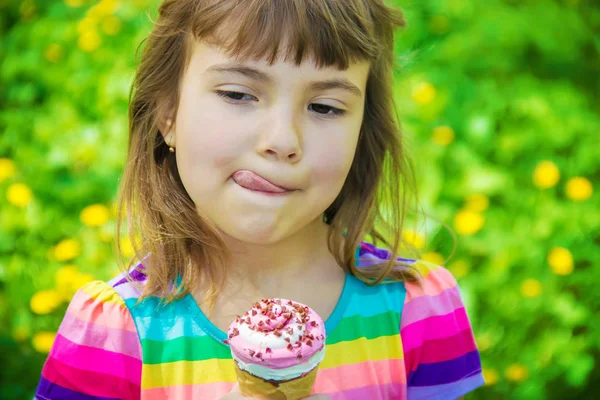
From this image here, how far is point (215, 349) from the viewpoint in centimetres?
181

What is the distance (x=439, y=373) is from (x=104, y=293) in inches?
32.2

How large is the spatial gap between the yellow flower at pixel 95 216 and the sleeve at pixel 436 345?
1.76 meters

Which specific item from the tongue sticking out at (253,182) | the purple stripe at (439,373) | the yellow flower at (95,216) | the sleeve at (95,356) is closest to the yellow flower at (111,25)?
the yellow flower at (95,216)

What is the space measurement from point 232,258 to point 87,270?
1.56 metres

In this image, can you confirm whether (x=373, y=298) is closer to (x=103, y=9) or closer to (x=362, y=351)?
(x=362, y=351)

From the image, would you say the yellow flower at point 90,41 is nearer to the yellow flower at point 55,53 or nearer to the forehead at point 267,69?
the yellow flower at point 55,53

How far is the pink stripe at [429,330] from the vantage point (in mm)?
1951

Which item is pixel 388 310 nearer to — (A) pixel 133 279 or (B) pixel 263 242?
(B) pixel 263 242

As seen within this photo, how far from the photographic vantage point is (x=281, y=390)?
1.62 meters

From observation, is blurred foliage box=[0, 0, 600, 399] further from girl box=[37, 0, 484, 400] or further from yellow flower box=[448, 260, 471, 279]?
girl box=[37, 0, 484, 400]

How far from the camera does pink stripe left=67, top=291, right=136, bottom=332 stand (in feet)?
5.89

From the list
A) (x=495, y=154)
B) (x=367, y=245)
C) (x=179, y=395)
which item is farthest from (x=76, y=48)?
(x=179, y=395)

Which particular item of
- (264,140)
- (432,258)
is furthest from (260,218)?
(432,258)

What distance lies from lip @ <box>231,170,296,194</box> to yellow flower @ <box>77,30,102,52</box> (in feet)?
8.34
